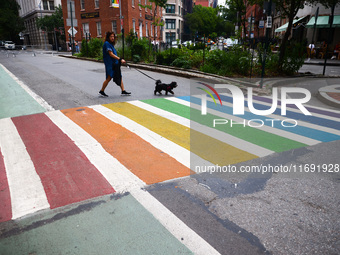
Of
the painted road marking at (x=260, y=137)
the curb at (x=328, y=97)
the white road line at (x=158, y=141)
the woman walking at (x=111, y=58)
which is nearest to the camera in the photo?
the white road line at (x=158, y=141)

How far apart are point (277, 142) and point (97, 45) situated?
23743 mm

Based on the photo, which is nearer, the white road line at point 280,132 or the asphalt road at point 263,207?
the asphalt road at point 263,207

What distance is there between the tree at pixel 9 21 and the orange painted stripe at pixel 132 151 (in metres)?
74.7

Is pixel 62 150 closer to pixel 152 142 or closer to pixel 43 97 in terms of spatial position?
pixel 152 142

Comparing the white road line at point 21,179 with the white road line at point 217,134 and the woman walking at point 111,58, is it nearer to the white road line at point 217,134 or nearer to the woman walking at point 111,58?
the white road line at point 217,134

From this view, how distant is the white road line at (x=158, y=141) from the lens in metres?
4.57

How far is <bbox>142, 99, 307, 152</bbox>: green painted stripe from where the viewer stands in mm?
5195

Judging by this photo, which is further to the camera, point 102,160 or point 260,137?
point 260,137

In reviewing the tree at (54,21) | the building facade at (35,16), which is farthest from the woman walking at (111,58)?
the building facade at (35,16)

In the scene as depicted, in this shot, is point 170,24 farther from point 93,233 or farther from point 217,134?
point 93,233

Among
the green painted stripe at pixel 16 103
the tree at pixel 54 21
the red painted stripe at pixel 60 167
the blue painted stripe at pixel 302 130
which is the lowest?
the blue painted stripe at pixel 302 130

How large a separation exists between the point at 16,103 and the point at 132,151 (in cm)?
546

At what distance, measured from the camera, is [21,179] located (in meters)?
3.91

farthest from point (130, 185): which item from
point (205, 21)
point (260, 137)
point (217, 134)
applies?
point (205, 21)
